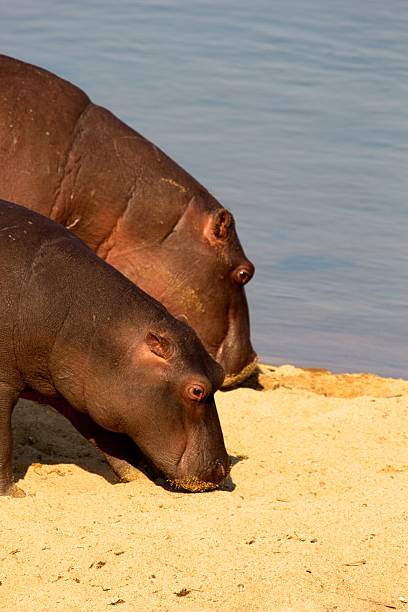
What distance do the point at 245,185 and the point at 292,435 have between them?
20.5ft

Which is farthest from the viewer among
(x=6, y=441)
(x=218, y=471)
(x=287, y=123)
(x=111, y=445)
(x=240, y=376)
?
(x=287, y=123)

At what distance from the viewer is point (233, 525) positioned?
779 centimetres

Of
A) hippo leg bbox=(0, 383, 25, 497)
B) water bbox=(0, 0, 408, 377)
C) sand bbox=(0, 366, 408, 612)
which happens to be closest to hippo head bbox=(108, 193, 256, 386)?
sand bbox=(0, 366, 408, 612)

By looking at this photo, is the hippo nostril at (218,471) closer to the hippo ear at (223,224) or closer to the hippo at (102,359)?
the hippo at (102,359)

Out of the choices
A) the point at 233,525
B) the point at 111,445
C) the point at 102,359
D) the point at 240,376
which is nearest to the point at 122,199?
the point at 240,376

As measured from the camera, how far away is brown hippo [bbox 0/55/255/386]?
1010cm

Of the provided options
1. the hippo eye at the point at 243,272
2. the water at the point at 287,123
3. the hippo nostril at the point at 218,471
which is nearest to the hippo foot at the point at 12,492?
the hippo nostril at the point at 218,471

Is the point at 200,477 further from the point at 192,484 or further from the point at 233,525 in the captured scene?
the point at 233,525

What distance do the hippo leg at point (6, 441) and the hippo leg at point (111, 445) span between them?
1.54 feet

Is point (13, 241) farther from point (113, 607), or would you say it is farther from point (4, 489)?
point (113, 607)

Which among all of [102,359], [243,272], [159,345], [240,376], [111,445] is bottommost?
[240,376]

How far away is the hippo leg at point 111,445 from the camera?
8.91m

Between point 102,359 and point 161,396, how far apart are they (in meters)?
0.35

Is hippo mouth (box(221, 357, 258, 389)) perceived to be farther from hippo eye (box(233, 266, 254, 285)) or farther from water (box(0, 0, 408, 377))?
water (box(0, 0, 408, 377))
